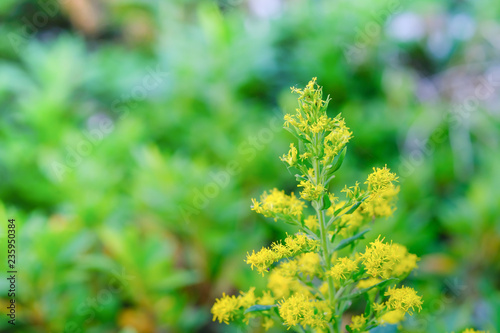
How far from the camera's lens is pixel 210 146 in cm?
235

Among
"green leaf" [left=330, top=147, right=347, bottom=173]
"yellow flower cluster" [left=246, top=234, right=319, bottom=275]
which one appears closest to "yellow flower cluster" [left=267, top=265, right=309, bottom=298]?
"yellow flower cluster" [left=246, top=234, right=319, bottom=275]

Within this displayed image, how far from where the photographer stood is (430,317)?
1.23 meters

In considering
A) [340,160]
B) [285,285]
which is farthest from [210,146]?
[340,160]

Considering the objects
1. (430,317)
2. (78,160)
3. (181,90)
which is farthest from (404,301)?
(181,90)

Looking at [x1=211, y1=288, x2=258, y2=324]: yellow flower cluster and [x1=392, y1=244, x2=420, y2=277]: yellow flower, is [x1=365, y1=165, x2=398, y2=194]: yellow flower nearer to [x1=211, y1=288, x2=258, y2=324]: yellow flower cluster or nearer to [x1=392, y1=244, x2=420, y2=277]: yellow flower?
[x1=392, y1=244, x2=420, y2=277]: yellow flower

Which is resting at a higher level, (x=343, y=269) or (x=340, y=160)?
(x=340, y=160)

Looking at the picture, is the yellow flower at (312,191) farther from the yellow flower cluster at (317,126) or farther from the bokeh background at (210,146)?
the bokeh background at (210,146)

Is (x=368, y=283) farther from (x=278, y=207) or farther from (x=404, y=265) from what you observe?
(x=278, y=207)

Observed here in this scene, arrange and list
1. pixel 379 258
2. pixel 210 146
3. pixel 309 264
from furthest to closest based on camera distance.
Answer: pixel 210 146, pixel 309 264, pixel 379 258

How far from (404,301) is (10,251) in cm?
140

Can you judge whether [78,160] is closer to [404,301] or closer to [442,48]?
[404,301]

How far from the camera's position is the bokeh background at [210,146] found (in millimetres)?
1658

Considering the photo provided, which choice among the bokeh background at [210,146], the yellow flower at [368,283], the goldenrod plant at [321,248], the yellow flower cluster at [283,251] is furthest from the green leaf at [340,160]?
the bokeh background at [210,146]

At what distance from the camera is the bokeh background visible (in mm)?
1658
